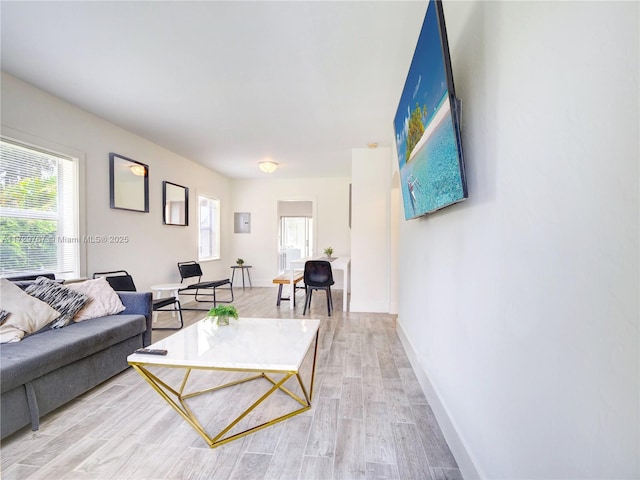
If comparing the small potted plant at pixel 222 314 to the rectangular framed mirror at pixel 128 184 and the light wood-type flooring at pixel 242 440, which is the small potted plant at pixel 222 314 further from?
the rectangular framed mirror at pixel 128 184

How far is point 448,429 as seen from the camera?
1.57m

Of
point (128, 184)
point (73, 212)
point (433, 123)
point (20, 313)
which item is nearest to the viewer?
point (433, 123)

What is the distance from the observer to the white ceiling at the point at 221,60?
1.81m

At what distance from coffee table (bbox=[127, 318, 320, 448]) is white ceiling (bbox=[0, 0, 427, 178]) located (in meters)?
2.03

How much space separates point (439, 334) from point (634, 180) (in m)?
1.48

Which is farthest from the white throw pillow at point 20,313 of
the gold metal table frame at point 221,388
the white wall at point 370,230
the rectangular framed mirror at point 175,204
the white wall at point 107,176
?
the white wall at point 370,230

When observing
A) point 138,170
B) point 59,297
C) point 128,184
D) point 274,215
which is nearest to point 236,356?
point 59,297

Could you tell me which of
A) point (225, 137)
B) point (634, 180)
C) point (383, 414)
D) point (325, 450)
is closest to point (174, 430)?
point (325, 450)

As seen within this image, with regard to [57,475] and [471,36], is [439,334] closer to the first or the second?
[471,36]

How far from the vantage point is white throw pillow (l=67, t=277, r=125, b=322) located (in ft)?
8.17

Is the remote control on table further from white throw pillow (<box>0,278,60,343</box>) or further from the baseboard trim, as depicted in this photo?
the baseboard trim

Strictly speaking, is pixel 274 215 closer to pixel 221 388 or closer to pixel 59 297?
pixel 59 297

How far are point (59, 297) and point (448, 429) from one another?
9.58 ft

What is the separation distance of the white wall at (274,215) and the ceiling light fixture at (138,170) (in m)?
2.97
